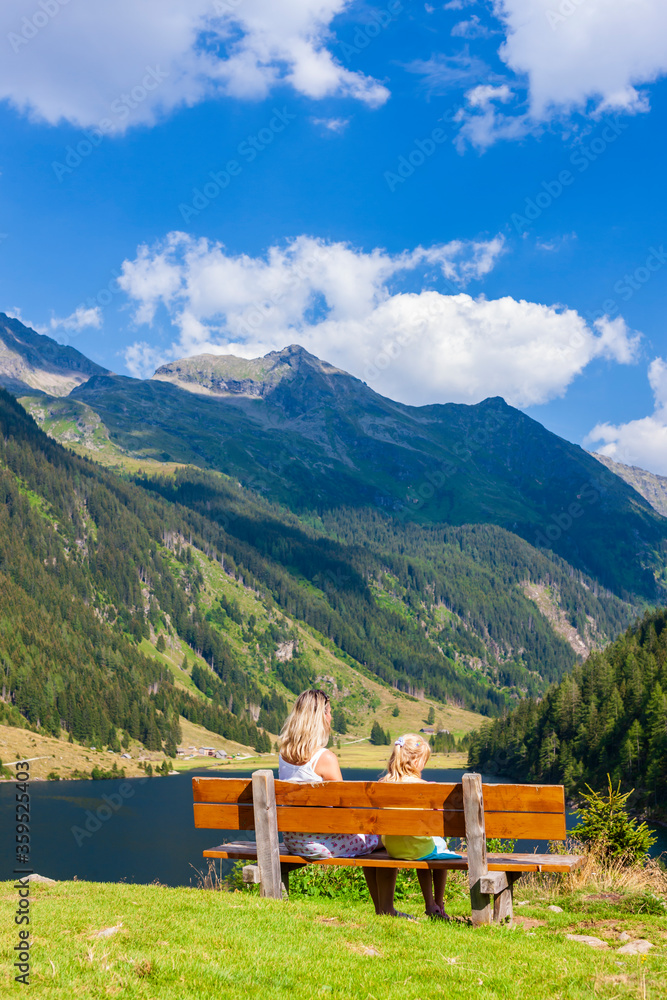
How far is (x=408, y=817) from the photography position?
9797mm

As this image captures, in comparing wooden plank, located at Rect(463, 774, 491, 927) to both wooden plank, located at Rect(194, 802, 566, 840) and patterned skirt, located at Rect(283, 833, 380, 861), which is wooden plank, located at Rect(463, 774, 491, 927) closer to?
wooden plank, located at Rect(194, 802, 566, 840)

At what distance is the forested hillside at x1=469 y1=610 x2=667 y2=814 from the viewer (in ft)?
334

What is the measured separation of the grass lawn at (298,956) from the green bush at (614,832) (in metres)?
7.77

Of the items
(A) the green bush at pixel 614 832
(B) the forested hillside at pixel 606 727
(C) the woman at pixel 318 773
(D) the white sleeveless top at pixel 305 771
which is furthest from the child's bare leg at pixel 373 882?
(B) the forested hillside at pixel 606 727

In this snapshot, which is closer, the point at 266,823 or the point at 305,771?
the point at 266,823

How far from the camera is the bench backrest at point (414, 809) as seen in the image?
949 cm

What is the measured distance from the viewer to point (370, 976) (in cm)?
732

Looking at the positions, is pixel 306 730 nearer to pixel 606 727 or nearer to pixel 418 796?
pixel 418 796

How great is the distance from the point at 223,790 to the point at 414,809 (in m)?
3.23

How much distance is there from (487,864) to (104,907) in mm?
6525

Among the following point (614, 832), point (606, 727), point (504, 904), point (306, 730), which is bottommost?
point (606, 727)

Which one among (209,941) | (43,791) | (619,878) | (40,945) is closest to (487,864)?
(209,941)

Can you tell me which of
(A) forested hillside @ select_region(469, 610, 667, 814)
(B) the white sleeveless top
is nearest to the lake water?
(A) forested hillside @ select_region(469, 610, 667, 814)

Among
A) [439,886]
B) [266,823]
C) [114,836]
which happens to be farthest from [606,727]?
[266,823]
